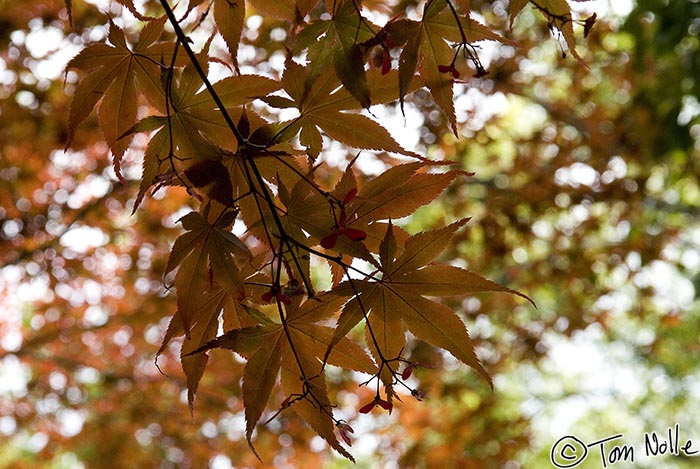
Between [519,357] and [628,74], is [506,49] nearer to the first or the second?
[628,74]

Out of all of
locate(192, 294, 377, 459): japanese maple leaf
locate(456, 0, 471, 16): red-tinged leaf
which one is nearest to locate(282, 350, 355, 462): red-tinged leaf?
locate(192, 294, 377, 459): japanese maple leaf

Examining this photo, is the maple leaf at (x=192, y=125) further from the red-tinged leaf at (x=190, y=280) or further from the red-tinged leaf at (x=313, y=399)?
the red-tinged leaf at (x=313, y=399)

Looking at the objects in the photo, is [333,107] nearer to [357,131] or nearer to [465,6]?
[357,131]

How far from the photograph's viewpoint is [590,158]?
378 centimetres

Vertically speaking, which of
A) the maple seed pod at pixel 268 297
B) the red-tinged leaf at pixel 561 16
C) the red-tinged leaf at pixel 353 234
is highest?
the red-tinged leaf at pixel 561 16

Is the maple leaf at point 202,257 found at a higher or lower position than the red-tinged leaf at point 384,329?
higher

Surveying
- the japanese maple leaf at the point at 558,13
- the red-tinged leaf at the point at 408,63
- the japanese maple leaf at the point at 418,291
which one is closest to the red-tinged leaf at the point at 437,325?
the japanese maple leaf at the point at 418,291

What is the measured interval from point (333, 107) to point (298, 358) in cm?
29

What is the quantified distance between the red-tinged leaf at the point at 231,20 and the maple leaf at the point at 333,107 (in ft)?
0.35

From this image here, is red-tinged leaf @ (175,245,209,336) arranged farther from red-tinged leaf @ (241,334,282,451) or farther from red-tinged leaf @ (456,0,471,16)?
red-tinged leaf @ (456,0,471,16)

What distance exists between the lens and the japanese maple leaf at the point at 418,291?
76 centimetres

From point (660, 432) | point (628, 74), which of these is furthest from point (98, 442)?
point (660, 432)

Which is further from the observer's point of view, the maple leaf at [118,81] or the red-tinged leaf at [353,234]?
the maple leaf at [118,81]

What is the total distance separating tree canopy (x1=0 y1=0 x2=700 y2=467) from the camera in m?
0.78
